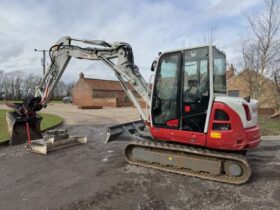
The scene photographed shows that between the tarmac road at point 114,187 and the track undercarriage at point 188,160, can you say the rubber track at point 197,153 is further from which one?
the tarmac road at point 114,187

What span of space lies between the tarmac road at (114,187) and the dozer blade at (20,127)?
134 cm

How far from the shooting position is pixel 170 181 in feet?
15.9

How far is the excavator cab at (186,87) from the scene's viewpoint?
4895mm

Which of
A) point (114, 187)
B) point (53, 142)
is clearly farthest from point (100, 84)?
point (114, 187)

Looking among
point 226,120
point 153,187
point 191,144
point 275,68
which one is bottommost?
point 153,187

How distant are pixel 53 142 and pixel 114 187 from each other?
3490 millimetres

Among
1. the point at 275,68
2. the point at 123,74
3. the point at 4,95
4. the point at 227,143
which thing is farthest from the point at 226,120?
the point at 4,95

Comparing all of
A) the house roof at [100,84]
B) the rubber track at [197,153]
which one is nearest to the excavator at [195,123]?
the rubber track at [197,153]

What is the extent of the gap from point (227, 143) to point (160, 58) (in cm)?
233

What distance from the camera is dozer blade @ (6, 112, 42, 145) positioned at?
7620mm

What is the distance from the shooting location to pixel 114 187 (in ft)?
14.9

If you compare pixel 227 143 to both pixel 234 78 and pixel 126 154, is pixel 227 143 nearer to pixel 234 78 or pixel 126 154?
pixel 126 154

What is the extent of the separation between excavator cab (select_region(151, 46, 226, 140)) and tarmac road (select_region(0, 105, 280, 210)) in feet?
4.00

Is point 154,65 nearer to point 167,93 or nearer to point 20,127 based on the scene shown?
point 167,93
